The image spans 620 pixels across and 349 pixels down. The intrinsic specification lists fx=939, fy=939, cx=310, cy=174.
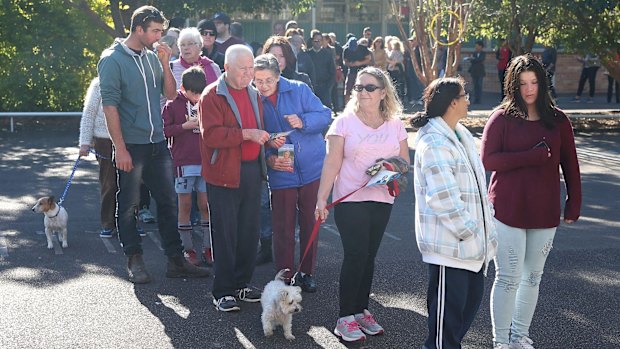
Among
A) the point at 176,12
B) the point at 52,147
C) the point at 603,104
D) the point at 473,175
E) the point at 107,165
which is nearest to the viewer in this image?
the point at 473,175

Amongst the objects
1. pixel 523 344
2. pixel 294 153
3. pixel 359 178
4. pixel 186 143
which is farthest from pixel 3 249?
pixel 523 344

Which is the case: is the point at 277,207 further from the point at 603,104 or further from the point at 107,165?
the point at 603,104

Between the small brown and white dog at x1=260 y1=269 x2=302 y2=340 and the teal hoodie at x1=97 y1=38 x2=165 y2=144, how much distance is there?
192 centimetres

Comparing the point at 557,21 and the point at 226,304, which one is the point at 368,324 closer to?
the point at 226,304

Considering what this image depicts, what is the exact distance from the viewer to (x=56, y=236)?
9.23m

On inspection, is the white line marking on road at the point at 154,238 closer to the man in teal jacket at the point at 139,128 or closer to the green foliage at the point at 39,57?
the man in teal jacket at the point at 139,128

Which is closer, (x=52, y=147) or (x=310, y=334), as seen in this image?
(x=310, y=334)

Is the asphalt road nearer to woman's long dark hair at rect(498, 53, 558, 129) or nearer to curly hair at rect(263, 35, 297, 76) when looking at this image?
woman's long dark hair at rect(498, 53, 558, 129)

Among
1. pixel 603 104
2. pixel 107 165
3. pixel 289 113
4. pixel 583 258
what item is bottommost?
pixel 603 104

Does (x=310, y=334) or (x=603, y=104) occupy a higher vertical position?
(x=310, y=334)

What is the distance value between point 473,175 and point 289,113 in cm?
237

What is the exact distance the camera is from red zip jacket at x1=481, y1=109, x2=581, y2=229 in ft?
18.2

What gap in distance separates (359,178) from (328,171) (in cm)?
20

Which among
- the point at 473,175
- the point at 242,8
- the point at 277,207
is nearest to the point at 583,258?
the point at 277,207
